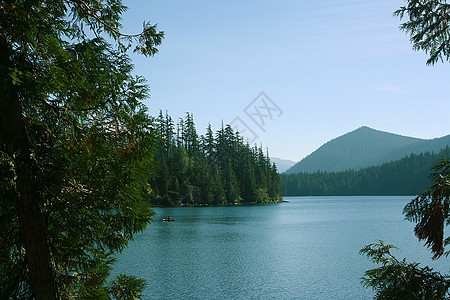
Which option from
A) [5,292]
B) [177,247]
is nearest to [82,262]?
[5,292]

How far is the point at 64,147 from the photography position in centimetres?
481

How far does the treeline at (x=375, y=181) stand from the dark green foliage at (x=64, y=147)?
153104mm

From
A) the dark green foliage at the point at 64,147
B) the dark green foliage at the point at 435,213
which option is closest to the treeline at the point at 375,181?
the dark green foliage at the point at 435,213

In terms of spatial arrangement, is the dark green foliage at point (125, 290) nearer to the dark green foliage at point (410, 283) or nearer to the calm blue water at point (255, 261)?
the dark green foliage at point (410, 283)

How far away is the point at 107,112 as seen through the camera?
17.2ft

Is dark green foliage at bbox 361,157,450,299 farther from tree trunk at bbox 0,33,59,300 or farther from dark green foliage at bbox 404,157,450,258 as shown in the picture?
tree trunk at bbox 0,33,59,300

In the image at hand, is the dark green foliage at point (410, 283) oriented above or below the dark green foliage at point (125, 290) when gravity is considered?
above

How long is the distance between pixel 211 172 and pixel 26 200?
76.4 meters

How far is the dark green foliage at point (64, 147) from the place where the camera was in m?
4.45

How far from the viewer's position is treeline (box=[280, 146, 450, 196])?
15044 centimetres

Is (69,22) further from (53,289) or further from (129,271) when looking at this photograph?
(129,271)

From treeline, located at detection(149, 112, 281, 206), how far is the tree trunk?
205ft

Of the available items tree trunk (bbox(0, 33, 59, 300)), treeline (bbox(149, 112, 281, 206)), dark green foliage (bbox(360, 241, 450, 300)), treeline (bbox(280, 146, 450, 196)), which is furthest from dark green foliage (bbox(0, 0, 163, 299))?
treeline (bbox(280, 146, 450, 196))

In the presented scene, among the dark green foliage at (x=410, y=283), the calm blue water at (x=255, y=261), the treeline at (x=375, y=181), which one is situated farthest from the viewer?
the treeline at (x=375, y=181)
